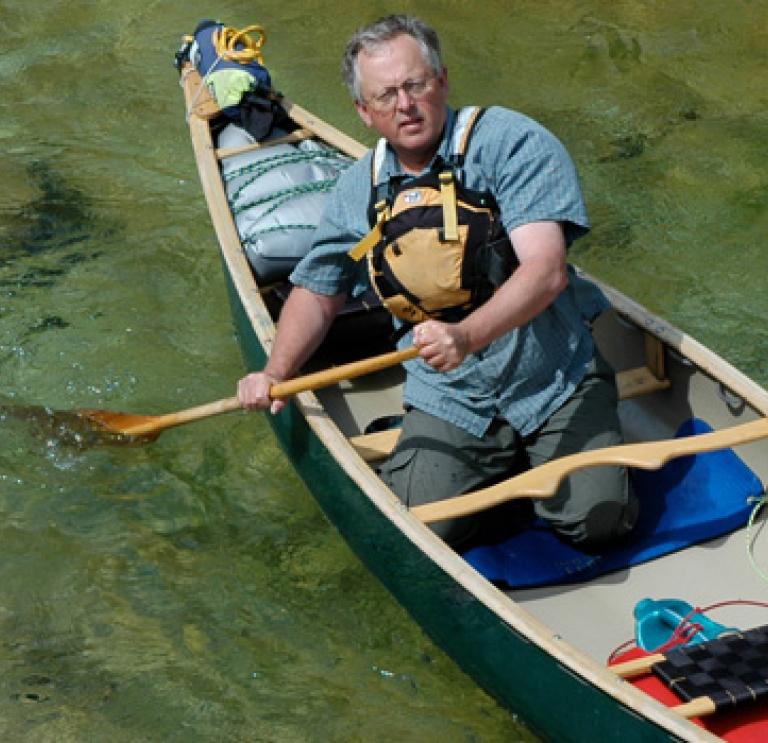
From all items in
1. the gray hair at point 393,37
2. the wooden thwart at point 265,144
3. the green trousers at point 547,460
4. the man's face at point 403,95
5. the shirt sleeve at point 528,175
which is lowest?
the green trousers at point 547,460

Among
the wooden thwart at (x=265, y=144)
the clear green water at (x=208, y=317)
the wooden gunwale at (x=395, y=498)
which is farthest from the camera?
the wooden thwart at (x=265, y=144)

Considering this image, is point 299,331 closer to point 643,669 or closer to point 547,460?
point 547,460

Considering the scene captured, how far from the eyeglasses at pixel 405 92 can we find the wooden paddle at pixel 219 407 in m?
0.67

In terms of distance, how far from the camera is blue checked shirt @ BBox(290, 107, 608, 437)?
151 inches

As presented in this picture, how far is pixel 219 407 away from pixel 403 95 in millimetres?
1188

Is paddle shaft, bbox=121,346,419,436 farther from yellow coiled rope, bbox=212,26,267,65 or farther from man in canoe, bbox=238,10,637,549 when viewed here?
yellow coiled rope, bbox=212,26,267,65

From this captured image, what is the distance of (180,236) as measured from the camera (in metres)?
6.63

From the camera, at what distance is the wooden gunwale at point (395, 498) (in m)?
3.23

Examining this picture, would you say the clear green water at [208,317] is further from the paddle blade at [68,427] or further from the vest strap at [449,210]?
the vest strap at [449,210]

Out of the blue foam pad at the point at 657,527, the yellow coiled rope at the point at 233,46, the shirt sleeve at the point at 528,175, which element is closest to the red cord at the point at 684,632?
the blue foam pad at the point at 657,527

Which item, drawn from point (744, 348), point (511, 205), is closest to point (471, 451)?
point (511, 205)

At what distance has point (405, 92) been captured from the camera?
3.80 meters

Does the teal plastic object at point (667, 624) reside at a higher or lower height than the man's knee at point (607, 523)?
lower

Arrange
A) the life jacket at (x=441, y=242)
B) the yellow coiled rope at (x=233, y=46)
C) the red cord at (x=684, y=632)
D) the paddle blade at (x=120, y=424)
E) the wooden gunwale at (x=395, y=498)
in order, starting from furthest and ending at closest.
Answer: the yellow coiled rope at (x=233, y=46), the paddle blade at (x=120, y=424), the life jacket at (x=441, y=242), the red cord at (x=684, y=632), the wooden gunwale at (x=395, y=498)
